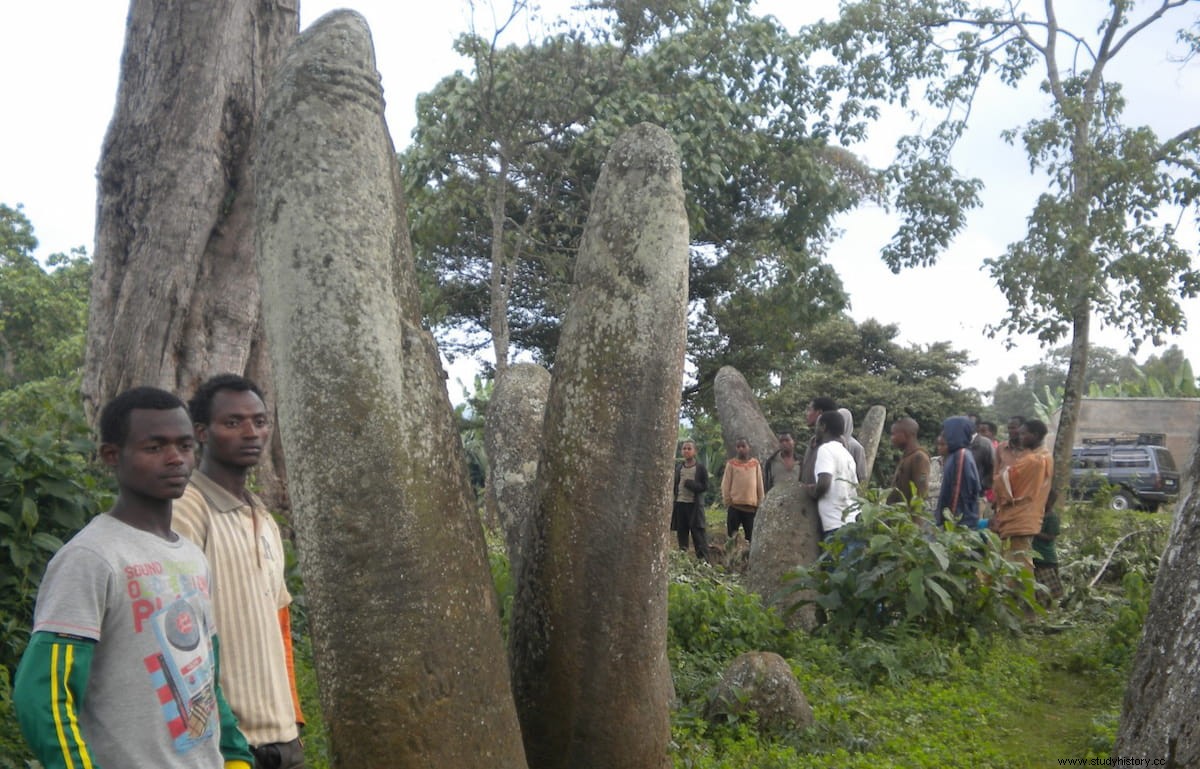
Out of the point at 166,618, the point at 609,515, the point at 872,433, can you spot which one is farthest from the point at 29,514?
the point at 872,433

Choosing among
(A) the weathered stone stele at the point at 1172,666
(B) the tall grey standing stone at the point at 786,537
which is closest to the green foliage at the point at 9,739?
(A) the weathered stone stele at the point at 1172,666

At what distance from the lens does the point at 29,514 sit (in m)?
5.18

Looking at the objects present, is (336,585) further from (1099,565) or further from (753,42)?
(753,42)

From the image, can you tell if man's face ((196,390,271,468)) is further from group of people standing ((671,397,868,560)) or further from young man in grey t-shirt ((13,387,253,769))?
group of people standing ((671,397,868,560))

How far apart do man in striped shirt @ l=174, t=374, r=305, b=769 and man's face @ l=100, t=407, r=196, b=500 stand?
0.38m

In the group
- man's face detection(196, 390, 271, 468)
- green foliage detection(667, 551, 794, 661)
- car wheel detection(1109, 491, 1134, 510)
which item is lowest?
green foliage detection(667, 551, 794, 661)

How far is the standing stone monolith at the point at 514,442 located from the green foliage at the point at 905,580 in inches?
111

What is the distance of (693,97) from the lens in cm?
1449

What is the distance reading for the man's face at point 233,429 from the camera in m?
3.23

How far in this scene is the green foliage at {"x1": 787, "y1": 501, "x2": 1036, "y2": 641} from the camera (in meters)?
7.81

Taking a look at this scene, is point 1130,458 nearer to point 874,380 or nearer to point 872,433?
point 874,380

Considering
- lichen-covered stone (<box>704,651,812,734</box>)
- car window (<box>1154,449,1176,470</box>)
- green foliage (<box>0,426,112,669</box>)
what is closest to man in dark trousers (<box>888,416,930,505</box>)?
lichen-covered stone (<box>704,651,812,734</box>)

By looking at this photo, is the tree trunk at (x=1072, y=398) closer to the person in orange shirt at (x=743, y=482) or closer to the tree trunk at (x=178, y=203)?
the person in orange shirt at (x=743, y=482)

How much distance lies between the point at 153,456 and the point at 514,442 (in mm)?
3475
